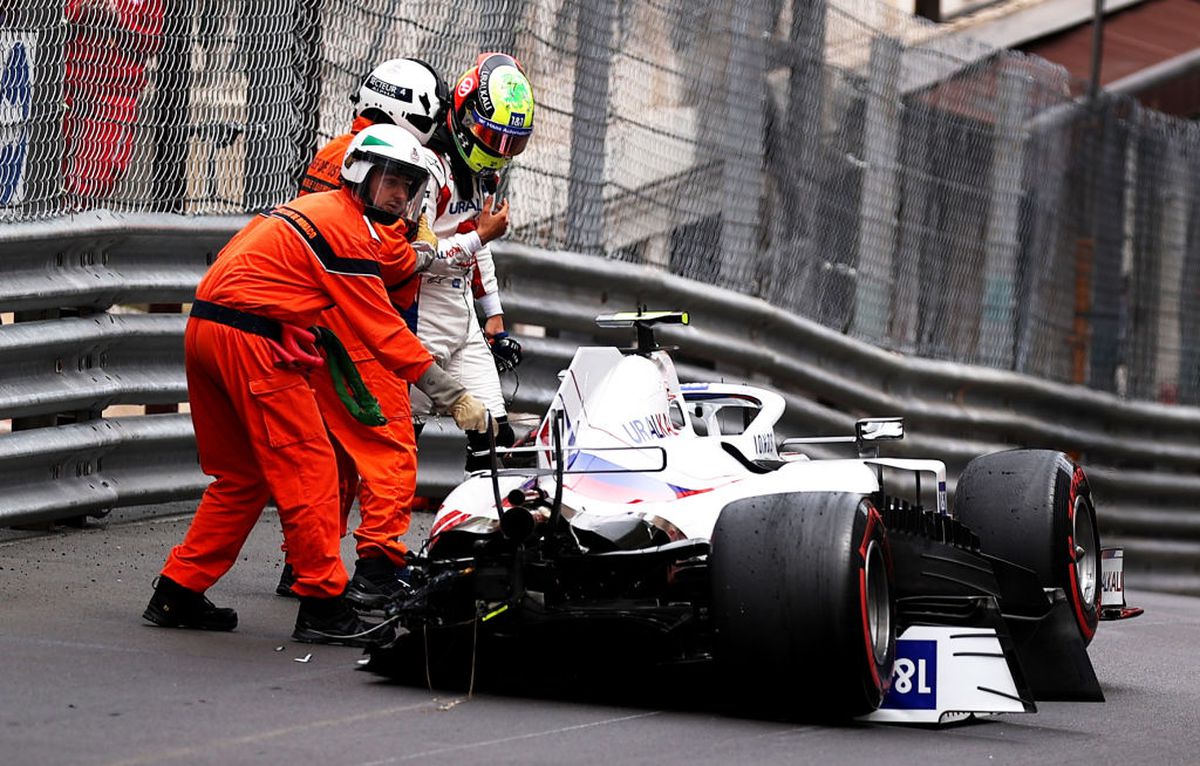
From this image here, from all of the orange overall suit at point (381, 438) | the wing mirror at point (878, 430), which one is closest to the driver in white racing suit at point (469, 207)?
the orange overall suit at point (381, 438)

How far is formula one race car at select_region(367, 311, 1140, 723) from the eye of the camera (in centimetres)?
547

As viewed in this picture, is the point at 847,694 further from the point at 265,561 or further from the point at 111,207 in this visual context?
the point at 111,207

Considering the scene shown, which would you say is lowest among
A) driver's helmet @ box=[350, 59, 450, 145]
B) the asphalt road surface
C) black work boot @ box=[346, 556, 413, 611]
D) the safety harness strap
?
the asphalt road surface

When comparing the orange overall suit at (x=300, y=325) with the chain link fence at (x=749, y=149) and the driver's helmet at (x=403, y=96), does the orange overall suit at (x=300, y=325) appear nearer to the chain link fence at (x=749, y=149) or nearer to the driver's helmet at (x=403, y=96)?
the driver's helmet at (x=403, y=96)

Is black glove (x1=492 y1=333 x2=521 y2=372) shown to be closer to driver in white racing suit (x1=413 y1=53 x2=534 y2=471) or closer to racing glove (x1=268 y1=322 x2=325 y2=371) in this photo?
driver in white racing suit (x1=413 y1=53 x2=534 y2=471)

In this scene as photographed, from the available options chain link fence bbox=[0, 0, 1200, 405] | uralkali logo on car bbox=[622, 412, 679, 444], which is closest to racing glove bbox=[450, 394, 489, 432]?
uralkali logo on car bbox=[622, 412, 679, 444]

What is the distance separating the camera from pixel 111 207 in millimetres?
8625

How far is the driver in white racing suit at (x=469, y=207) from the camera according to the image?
765 cm

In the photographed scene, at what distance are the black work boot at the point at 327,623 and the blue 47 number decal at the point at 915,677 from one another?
5.67 ft

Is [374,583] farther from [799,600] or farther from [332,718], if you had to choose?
[799,600]

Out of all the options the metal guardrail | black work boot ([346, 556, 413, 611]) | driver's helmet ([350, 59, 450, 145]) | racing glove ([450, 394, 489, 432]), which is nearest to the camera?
racing glove ([450, 394, 489, 432])

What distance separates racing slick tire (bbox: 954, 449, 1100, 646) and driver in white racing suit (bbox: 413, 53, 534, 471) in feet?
5.89

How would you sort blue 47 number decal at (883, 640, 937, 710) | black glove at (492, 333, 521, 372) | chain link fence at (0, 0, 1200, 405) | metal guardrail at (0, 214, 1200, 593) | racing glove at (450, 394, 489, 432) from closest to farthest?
blue 47 number decal at (883, 640, 937, 710), racing glove at (450, 394, 489, 432), metal guardrail at (0, 214, 1200, 593), black glove at (492, 333, 521, 372), chain link fence at (0, 0, 1200, 405)

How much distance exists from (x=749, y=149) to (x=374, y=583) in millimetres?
5625
